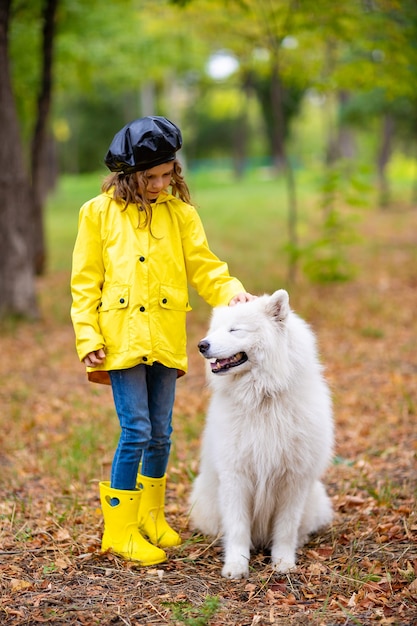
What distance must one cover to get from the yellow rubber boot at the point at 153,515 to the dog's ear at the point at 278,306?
4.21ft

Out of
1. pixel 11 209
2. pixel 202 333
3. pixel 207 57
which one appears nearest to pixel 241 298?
pixel 202 333

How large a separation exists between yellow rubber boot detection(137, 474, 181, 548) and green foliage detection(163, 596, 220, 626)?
78 centimetres

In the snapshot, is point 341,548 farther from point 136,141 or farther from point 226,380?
point 136,141

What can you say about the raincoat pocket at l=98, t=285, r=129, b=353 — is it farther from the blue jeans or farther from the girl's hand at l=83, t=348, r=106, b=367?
the blue jeans

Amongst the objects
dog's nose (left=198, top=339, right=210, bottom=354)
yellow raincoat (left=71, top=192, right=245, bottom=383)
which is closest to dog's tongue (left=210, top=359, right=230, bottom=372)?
dog's nose (left=198, top=339, right=210, bottom=354)

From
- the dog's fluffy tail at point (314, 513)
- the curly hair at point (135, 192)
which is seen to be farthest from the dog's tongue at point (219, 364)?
the dog's fluffy tail at point (314, 513)

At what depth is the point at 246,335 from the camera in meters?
3.52

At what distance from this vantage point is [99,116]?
42.1 metres

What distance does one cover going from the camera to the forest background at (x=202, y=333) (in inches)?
135

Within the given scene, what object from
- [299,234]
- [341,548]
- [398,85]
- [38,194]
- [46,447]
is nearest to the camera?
[341,548]

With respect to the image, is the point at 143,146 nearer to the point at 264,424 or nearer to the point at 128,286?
the point at 128,286

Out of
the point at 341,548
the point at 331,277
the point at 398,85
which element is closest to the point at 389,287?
the point at 331,277

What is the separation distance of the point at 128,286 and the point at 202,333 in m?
A: 5.63

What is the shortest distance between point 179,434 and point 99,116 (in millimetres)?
38708
